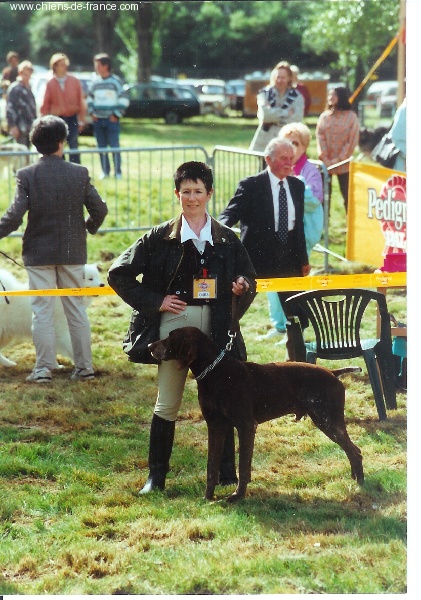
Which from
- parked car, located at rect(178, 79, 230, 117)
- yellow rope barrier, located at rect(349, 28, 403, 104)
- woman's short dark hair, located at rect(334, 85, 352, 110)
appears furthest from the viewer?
parked car, located at rect(178, 79, 230, 117)

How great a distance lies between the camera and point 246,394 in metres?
4.81

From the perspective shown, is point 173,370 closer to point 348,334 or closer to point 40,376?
point 348,334

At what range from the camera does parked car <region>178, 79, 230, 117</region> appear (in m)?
15.7

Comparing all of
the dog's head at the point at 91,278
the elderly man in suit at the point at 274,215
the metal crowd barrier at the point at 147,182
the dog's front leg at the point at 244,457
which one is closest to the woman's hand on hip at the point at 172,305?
the dog's front leg at the point at 244,457

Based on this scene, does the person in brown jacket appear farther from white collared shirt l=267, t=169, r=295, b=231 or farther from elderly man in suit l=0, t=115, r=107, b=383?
white collared shirt l=267, t=169, r=295, b=231

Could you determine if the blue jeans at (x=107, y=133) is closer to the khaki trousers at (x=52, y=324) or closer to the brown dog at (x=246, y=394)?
the khaki trousers at (x=52, y=324)

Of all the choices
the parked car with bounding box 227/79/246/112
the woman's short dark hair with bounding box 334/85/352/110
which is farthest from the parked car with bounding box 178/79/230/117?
the woman's short dark hair with bounding box 334/85/352/110

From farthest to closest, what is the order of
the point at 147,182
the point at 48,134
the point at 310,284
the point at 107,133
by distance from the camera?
1. the point at 107,133
2. the point at 147,182
3. the point at 48,134
4. the point at 310,284

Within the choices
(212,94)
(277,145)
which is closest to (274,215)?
(277,145)

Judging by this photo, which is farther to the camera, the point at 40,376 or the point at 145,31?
the point at 145,31

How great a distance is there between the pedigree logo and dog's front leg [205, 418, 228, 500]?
329 centimetres

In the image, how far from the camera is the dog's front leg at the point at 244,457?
4.83m

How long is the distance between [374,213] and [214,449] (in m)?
4.77

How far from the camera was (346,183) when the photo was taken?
10.9 metres
